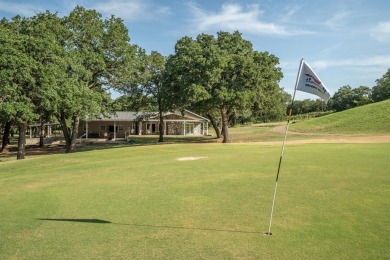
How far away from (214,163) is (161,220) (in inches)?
416

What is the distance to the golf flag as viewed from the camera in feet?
29.9

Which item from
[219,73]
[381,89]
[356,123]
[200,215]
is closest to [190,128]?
[356,123]

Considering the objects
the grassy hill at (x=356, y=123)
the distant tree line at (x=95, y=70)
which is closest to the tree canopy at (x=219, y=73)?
the distant tree line at (x=95, y=70)

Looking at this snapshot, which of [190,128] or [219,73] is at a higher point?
[219,73]

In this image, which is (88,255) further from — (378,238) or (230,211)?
(378,238)

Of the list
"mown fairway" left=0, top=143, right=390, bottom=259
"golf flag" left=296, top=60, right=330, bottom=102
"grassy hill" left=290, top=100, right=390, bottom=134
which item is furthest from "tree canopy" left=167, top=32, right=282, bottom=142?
"golf flag" left=296, top=60, right=330, bottom=102

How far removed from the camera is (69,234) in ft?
26.0

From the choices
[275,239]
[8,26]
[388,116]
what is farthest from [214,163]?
[388,116]

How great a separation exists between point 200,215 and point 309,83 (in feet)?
14.6

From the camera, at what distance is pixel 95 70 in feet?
130

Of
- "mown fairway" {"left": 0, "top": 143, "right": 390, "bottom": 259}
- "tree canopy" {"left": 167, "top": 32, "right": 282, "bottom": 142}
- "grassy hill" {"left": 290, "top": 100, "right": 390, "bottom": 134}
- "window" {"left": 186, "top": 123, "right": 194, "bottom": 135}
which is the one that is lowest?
"mown fairway" {"left": 0, "top": 143, "right": 390, "bottom": 259}

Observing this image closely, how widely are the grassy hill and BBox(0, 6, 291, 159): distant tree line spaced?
16.4 metres

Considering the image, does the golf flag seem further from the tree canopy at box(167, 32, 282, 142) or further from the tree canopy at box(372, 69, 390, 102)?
the tree canopy at box(372, 69, 390, 102)

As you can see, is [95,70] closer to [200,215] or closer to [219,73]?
[219,73]
